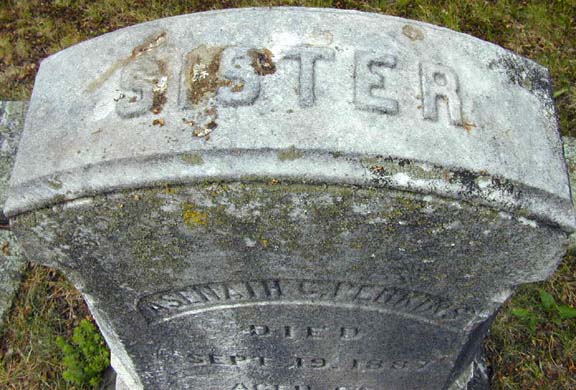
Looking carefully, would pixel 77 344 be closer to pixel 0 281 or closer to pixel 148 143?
pixel 0 281

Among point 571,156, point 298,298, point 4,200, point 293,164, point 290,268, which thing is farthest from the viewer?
point 571,156

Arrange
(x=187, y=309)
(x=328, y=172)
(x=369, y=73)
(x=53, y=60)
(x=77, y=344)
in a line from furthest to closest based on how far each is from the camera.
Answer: (x=77, y=344)
(x=187, y=309)
(x=53, y=60)
(x=369, y=73)
(x=328, y=172)

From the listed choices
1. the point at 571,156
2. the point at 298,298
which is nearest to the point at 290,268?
the point at 298,298

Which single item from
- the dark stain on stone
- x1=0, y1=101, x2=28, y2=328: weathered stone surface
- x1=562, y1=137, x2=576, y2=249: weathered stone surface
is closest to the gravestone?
the dark stain on stone

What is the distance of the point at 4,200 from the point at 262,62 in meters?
1.70

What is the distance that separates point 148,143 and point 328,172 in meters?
0.35

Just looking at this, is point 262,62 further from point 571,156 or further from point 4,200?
point 571,156

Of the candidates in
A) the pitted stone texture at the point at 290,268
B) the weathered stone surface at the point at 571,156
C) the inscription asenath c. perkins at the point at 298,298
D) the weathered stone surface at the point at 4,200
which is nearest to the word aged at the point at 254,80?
the pitted stone texture at the point at 290,268

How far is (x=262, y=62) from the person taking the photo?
1.29 m

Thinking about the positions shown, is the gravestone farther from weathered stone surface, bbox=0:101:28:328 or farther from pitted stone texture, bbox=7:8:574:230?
weathered stone surface, bbox=0:101:28:328

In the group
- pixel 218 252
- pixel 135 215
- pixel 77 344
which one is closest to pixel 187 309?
pixel 218 252

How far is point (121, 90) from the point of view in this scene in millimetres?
1308

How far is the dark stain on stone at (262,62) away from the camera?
127 centimetres

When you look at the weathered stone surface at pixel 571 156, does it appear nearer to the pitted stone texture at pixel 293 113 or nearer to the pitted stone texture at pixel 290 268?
the pitted stone texture at pixel 290 268
